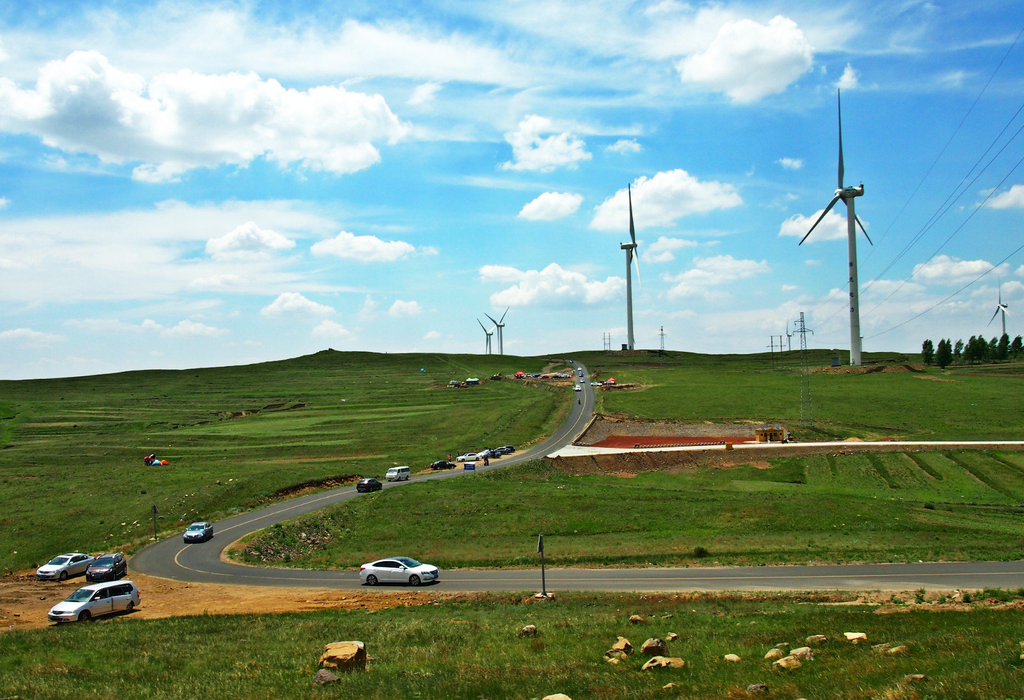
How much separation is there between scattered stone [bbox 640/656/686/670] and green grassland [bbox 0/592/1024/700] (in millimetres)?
349

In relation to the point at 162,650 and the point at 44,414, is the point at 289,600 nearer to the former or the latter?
the point at 162,650

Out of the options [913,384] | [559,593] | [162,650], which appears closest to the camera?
[162,650]

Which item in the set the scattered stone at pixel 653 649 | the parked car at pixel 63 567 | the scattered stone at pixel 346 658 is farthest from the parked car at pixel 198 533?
the scattered stone at pixel 653 649

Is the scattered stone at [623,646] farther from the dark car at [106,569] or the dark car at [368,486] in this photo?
the dark car at [368,486]

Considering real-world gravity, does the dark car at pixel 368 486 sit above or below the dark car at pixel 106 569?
above

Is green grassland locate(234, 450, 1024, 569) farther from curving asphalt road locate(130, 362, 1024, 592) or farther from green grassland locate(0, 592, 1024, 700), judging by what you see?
green grassland locate(0, 592, 1024, 700)

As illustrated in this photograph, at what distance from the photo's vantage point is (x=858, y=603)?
1144 inches

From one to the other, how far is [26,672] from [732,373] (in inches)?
7428

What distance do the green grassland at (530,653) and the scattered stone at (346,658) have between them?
59cm

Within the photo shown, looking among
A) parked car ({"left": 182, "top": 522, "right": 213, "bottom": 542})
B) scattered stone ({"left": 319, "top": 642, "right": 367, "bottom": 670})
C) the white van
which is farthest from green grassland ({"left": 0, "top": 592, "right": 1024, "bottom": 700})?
the white van

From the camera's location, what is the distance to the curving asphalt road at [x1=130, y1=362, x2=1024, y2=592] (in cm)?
3391

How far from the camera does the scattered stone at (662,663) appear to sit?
1872 cm

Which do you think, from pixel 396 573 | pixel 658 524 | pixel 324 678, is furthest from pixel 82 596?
pixel 658 524

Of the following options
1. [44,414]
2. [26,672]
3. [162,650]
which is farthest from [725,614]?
[44,414]
